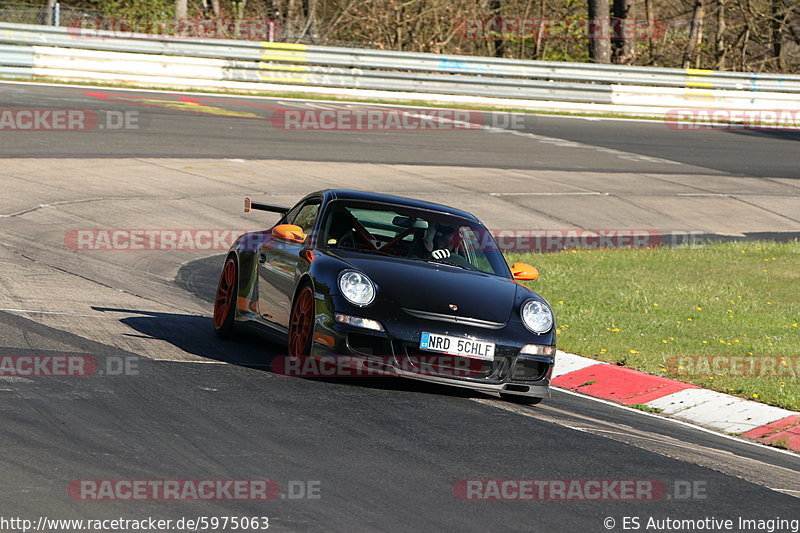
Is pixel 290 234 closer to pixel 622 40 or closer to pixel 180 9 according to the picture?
pixel 180 9

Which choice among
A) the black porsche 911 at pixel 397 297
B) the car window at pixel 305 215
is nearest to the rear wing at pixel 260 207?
the car window at pixel 305 215

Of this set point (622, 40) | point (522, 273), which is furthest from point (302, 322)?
point (622, 40)

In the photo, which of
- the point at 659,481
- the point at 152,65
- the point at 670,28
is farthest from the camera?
the point at 670,28

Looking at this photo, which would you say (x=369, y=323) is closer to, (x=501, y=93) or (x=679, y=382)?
(x=679, y=382)

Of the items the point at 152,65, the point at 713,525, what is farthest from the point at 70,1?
the point at 713,525

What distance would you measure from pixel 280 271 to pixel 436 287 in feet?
4.93

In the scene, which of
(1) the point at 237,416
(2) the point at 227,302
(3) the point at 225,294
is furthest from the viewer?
(3) the point at 225,294

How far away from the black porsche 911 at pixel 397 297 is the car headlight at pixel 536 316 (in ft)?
0.03

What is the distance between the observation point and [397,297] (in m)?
8.12

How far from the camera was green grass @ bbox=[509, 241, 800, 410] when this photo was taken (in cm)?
1037

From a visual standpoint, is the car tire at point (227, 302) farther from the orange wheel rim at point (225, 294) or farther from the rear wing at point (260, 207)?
the rear wing at point (260, 207)

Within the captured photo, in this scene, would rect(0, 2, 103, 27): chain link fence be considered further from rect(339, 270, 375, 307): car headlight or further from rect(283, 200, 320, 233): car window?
rect(339, 270, 375, 307): car headlight

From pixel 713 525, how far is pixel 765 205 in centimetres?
1731

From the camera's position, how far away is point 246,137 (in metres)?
22.5
